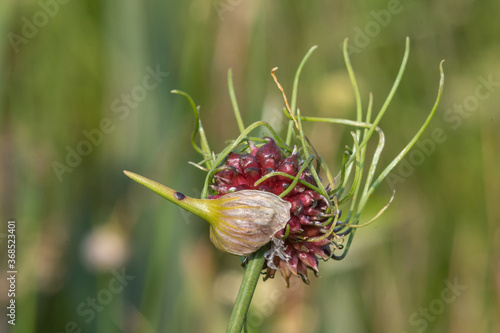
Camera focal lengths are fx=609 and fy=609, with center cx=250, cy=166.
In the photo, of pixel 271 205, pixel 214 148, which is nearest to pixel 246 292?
pixel 271 205

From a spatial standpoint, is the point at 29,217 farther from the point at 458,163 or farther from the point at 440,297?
the point at 458,163

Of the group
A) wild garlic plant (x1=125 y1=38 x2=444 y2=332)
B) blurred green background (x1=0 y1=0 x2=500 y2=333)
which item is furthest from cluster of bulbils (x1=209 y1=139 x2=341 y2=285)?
blurred green background (x1=0 y1=0 x2=500 y2=333)

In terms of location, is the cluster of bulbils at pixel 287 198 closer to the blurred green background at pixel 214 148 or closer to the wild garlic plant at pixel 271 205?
the wild garlic plant at pixel 271 205

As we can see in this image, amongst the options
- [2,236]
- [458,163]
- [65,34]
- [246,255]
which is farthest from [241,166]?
[458,163]

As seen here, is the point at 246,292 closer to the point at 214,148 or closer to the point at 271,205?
the point at 271,205

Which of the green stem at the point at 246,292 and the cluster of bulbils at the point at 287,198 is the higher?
the cluster of bulbils at the point at 287,198

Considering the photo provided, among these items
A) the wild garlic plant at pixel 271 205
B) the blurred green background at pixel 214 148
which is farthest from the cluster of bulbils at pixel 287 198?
the blurred green background at pixel 214 148

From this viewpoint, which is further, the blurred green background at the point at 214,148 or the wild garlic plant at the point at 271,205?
the blurred green background at the point at 214,148
